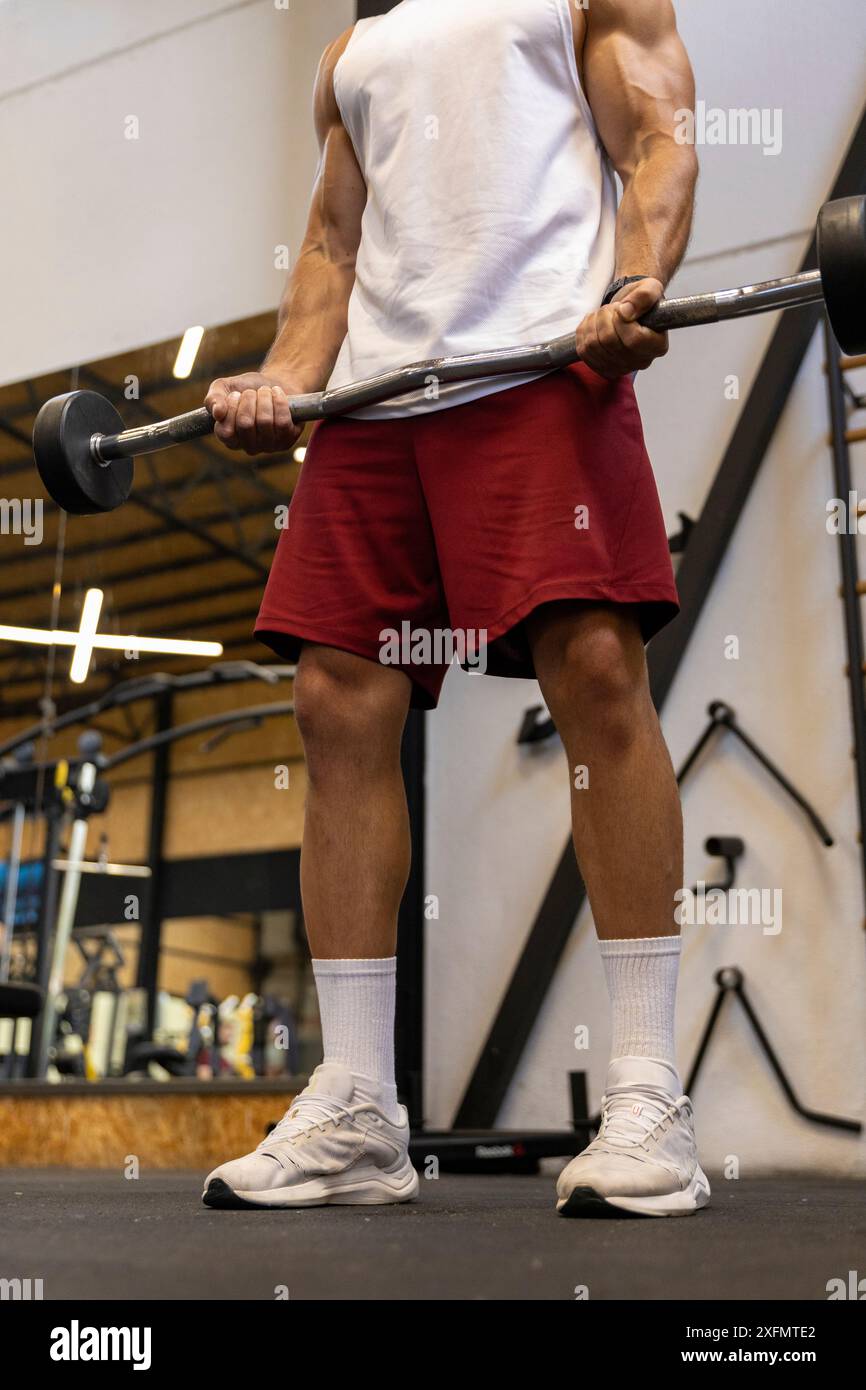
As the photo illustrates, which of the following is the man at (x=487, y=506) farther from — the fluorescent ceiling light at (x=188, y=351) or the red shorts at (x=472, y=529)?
the fluorescent ceiling light at (x=188, y=351)

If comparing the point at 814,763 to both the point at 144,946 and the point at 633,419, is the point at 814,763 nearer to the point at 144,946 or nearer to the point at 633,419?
the point at 633,419

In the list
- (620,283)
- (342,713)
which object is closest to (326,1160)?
(342,713)

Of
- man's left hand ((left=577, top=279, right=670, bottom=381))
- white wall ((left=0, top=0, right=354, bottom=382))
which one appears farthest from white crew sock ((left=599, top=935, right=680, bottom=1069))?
white wall ((left=0, top=0, right=354, bottom=382))

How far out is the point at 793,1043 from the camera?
7.43 ft

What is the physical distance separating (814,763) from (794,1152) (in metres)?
0.65

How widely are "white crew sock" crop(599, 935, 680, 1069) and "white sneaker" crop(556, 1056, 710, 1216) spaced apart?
0.02 m

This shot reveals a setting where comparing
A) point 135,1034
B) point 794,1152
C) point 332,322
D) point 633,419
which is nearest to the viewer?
point 633,419

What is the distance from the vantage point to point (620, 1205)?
1.07 m

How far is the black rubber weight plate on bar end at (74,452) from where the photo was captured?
1.52 metres

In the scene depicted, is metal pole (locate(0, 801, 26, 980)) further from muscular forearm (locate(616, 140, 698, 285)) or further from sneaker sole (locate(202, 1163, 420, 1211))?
muscular forearm (locate(616, 140, 698, 285))

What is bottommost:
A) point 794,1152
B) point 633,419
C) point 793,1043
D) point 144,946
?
point 794,1152

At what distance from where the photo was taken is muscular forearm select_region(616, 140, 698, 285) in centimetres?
134

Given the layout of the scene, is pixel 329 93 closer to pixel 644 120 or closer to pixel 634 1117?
pixel 644 120
